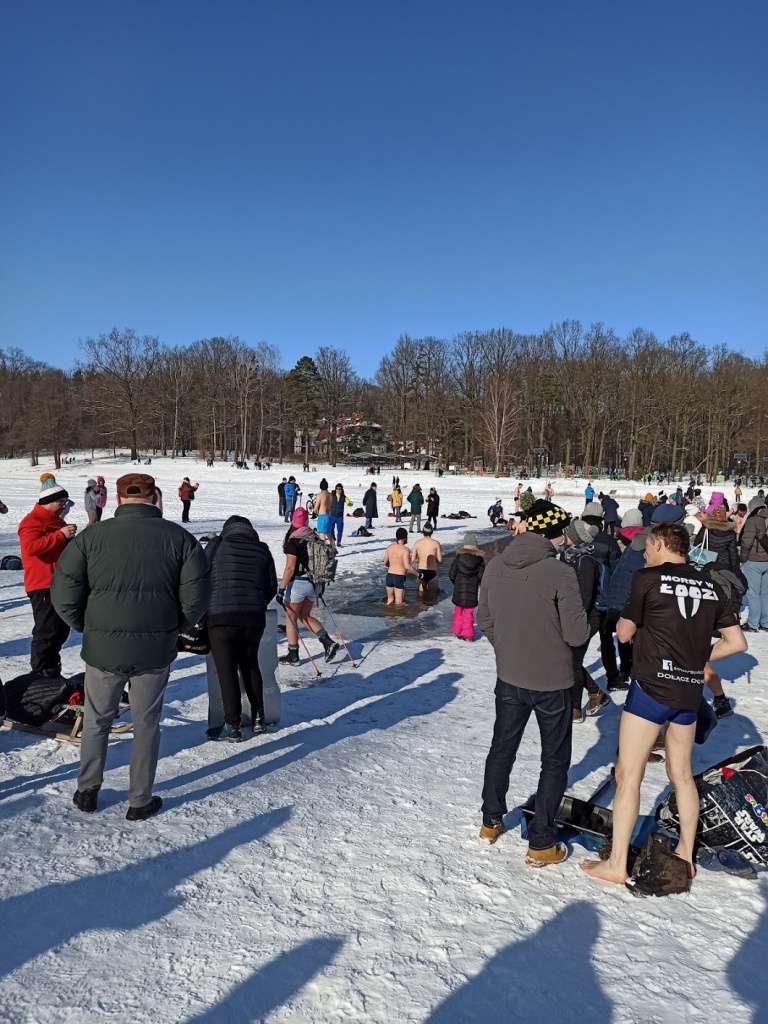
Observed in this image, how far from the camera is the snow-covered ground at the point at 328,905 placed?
2.45 meters

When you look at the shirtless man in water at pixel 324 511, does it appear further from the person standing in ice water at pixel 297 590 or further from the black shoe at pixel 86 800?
the black shoe at pixel 86 800

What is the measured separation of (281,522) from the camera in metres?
23.7

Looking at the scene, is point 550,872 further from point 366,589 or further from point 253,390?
point 253,390

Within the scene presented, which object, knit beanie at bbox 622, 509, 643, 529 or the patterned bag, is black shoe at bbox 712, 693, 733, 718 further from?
the patterned bag

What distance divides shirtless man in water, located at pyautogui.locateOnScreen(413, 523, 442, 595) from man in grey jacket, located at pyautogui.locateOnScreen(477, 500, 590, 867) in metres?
8.75

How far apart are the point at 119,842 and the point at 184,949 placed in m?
0.89

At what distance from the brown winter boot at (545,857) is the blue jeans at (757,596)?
7652mm

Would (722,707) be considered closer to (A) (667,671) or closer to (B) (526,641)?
(A) (667,671)

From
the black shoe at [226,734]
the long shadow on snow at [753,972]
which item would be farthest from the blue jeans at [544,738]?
the black shoe at [226,734]

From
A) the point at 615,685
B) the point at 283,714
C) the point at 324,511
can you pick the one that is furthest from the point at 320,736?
the point at 324,511

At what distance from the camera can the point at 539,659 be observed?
3328 millimetres

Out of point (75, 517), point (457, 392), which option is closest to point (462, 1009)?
point (75, 517)

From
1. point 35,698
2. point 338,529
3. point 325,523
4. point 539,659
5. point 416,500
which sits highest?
point 539,659

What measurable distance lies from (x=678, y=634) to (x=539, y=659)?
65 centimetres
